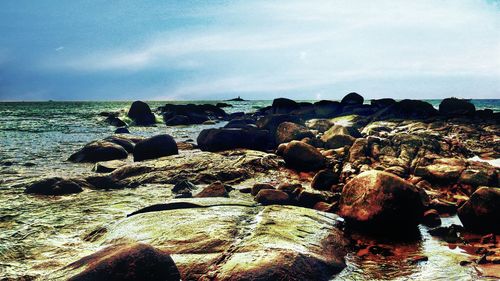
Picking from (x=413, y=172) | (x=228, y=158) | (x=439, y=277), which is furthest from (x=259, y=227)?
(x=228, y=158)

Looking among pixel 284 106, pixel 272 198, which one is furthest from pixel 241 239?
pixel 284 106

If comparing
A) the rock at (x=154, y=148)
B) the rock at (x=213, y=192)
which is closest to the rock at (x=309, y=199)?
the rock at (x=213, y=192)

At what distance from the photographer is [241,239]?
19.3 ft

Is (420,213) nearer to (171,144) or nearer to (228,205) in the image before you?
(228,205)

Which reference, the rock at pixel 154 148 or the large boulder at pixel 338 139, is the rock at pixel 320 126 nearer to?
the large boulder at pixel 338 139

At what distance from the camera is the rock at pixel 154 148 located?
1490 centimetres

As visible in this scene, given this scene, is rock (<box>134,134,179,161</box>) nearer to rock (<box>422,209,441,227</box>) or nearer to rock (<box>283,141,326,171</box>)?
rock (<box>283,141,326,171</box>)

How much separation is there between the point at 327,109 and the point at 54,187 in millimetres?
29165

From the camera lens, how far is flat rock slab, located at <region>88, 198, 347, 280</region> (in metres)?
5.07

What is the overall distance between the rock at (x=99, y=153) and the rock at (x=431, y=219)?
37.4 ft

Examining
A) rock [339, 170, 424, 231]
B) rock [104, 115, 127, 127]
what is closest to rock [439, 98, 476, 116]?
rock [339, 170, 424, 231]

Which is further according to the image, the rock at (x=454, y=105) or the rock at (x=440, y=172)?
the rock at (x=454, y=105)

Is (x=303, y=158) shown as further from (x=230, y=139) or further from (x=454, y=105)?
(x=454, y=105)

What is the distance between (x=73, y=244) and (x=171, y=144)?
29.2ft
